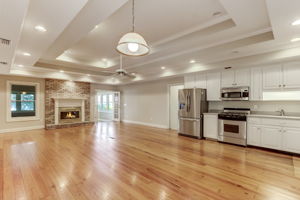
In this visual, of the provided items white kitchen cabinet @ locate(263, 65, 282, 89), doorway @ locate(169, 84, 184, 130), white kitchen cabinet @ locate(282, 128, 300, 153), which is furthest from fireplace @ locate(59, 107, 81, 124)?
white kitchen cabinet @ locate(282, 128, 300, 153)

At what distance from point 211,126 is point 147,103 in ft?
12.9

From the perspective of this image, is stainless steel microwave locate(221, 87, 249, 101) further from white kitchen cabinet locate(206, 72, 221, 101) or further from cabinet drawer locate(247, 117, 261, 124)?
cabinet drawer locate(247, 117, 261, 124)

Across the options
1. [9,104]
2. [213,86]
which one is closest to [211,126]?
[213,86]

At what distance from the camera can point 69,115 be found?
8102 millimetres

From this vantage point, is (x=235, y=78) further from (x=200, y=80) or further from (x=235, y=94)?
(x=200, y=80)

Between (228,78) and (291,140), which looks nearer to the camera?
(291,140)

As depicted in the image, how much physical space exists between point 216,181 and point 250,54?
3516 millimetres

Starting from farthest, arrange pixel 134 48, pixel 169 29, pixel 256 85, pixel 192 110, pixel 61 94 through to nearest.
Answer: pixel 61 94
pixel 192 110
pixel 256 85
pixel 169 29
pixel 134 48

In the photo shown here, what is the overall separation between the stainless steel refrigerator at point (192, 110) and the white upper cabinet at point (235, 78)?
2.64 ft

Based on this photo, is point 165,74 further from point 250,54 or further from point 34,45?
point 34,45

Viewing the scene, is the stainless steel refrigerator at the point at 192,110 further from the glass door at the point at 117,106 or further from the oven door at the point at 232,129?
the glass door at the point at 117,106

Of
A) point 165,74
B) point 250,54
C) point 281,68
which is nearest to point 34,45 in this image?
point 165,74

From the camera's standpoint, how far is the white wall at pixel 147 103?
24.9 ft

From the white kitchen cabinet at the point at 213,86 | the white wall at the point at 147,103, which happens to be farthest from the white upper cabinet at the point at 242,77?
the white wall at the point at 147,103
